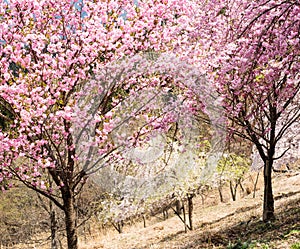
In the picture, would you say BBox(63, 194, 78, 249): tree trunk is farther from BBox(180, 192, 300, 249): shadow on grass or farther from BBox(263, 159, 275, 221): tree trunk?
BBox(263, 159, 275, 221): tree trunk

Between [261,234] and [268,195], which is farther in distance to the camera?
[268,195]

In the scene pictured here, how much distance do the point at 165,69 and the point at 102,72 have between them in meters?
1.18

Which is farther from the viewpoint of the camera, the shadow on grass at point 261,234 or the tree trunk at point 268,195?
the tree trunk at point 268,195

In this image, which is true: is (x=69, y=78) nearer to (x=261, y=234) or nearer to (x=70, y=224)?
(x=70, y=224)

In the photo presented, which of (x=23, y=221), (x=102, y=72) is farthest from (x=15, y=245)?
(x=102, y=72)

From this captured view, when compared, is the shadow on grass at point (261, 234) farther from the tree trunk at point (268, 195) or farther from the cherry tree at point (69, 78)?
the cherry tree at point (69, 78)

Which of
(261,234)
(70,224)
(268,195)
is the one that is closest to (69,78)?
(70,224)

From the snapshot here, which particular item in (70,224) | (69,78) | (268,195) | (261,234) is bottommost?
(261,234)

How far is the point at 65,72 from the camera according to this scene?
5852mm

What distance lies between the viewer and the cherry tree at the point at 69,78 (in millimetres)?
5293

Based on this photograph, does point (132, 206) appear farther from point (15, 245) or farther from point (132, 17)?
point (132, 17)

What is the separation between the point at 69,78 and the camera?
5629 millimetres

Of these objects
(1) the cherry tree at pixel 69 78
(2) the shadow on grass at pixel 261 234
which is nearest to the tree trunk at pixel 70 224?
(1) the cherry tree at pixel 69 78

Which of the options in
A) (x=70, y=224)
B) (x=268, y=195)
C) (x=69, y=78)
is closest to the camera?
(x=69, y=78)
